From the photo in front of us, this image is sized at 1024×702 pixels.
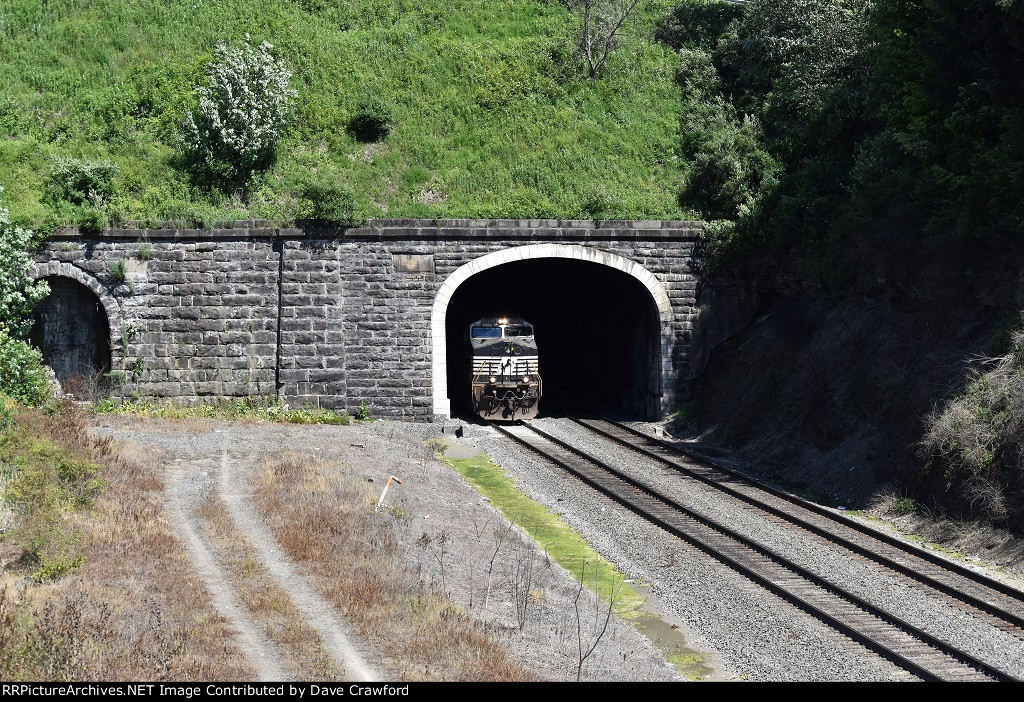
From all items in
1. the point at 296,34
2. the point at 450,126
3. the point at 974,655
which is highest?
the point at 296,34

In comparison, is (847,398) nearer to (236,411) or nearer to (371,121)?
(236,411)

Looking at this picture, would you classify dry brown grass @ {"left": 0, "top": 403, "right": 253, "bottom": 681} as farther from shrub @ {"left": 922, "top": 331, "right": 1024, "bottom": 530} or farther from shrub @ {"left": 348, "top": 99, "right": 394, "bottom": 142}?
shrub @ {"left": 348, "top": 99, "right": 394, "bottom": 142}

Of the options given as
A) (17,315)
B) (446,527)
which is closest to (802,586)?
(446,527)

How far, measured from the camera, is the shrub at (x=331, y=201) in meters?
28.2

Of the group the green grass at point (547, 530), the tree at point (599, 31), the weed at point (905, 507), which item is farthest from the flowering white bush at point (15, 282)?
the tree at point (599, 31)

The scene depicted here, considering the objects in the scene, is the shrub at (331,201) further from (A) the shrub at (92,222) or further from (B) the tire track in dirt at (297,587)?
(B) the tire track in dirt at (297,587)

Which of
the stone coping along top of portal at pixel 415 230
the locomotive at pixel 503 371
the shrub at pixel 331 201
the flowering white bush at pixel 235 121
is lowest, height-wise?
the locomotive at pixel 503 371

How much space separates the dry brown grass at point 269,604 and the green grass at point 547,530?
4.97 metres

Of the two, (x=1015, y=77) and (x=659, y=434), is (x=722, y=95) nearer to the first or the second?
(x=659, y=434)

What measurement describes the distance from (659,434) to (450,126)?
12.9 metres

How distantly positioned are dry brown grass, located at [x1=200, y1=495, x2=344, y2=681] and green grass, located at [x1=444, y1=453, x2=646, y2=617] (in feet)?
16.3

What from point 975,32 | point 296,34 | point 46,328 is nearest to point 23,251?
point 46,328

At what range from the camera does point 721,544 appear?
17.4 meters

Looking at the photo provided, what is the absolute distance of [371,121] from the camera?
32.7 meters
